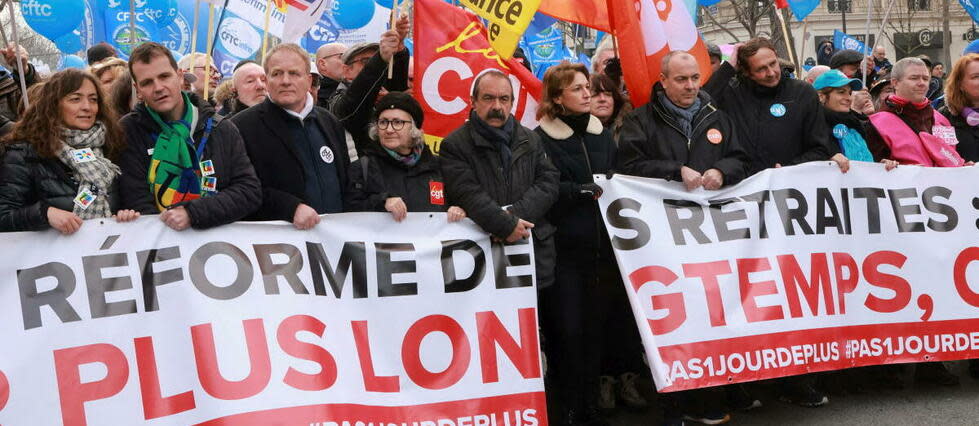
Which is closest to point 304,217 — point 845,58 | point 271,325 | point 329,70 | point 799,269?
point 271,325

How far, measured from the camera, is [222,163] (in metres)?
4.77

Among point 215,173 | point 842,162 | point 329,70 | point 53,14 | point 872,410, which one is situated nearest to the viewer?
point 215,173

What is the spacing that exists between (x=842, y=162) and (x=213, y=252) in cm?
332

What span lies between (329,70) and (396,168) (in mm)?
2021

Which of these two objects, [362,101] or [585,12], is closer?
[362,101]

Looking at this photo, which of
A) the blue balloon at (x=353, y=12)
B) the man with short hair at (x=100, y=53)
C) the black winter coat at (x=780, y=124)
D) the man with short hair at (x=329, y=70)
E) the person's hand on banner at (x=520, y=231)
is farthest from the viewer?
the blue balloon at (x=353, y=12)

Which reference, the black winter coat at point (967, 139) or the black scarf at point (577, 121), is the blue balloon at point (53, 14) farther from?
the black winter coat at point (967, 139)

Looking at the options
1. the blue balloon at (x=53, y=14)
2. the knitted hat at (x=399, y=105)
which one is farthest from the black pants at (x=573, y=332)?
the blue balloon at (x=53, y=14)

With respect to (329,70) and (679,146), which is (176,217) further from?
(329,70)

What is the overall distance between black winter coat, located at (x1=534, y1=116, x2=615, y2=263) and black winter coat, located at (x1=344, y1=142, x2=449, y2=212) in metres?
0.64

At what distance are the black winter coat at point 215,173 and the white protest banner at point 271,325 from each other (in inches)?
4.4

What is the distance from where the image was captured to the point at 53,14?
12.8m

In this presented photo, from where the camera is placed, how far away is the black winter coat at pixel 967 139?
665 cm

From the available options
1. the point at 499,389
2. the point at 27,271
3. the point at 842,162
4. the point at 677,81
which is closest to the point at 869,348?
the point at 842,162
